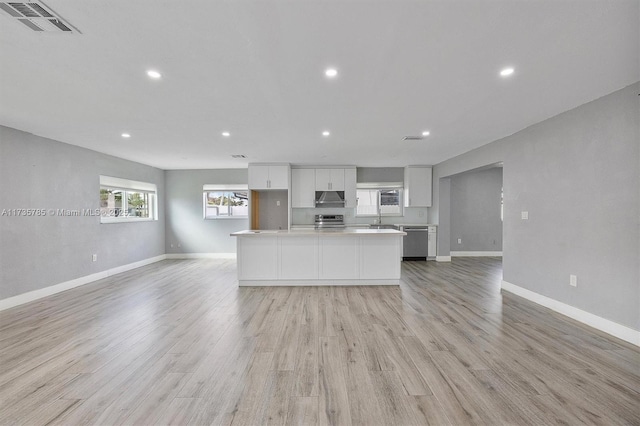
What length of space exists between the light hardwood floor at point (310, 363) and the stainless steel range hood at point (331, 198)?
11.4 feet

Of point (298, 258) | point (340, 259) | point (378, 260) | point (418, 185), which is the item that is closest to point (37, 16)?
point (298, 258)

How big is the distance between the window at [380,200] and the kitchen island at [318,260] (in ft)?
9.50

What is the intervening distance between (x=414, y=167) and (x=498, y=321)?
15.6 ft

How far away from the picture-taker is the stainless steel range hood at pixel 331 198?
6.95 metres

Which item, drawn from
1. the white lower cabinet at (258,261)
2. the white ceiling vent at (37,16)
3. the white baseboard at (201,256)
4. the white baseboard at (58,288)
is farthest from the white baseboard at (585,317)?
the white baseboard at (58,288)

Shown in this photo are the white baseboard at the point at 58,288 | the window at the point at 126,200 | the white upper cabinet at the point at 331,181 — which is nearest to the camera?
the white baseboard at the point at 58,288

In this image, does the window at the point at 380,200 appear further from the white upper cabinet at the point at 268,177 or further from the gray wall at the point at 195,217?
the gray wall at the point at 195,217

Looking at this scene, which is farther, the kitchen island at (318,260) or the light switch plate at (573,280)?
the kitchen island at (318,260)

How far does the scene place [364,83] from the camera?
247 centimetres

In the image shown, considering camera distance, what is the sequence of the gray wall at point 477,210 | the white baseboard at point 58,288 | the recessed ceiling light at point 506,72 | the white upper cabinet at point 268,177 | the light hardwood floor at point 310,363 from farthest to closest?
1. the gray wall at point 477,210
2. the white upper cabinet at point 268,177
3. the white baseboard at point 58,288
4. the recessed ceiling light at point 506,72
5. the light hardwood floor at point 310,363

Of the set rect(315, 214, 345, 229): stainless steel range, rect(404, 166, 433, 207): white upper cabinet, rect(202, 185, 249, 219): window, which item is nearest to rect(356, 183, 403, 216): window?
rect(404, 166, 433, 207): white upper cabinet

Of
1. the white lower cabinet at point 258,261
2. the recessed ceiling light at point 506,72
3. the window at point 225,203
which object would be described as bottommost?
the white lower cabinet at point 258,261

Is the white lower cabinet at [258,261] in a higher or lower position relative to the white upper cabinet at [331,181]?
lower

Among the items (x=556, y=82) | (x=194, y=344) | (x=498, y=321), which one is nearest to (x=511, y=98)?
(x=556, y=82)
